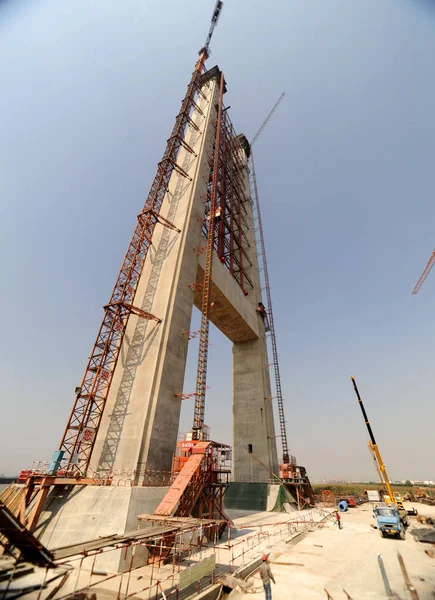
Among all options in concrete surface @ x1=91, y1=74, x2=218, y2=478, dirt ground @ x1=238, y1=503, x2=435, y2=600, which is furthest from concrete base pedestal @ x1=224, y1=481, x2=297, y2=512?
concrete surface @ x1=91, y1=74, x2=218, y2=478

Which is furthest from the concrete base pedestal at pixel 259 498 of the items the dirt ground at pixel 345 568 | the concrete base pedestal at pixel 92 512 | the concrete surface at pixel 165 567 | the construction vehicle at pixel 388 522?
the concrete base pedestal at pixel 92 512

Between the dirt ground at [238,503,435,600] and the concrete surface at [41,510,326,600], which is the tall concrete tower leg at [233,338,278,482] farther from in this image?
the dirt ground at [238,503,435,600]

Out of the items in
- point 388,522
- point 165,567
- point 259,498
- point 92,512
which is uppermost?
point 259,498

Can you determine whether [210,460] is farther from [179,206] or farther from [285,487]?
[179,206]

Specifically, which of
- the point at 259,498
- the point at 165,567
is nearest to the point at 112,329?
the point at 165,567

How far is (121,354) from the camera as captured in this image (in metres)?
25.2

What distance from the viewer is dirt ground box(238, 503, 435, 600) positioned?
1041cm

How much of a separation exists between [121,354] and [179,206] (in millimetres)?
17779

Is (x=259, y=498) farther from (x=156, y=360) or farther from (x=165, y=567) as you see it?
(x=165, y=567)

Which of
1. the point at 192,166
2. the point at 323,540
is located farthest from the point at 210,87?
the point at 323,540

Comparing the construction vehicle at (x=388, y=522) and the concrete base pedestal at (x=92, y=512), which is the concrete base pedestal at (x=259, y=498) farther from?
the concrete base pedestal at (x=92, y=512)

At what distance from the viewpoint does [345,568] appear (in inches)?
516

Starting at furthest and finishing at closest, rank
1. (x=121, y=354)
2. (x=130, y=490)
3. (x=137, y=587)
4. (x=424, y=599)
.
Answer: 1. (x=121, y=354)
2. (x=130, y=490)
3. (x=137, y=587)
4. (x=424, y=599)

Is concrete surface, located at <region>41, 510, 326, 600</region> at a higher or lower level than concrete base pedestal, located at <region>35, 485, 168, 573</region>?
lower
